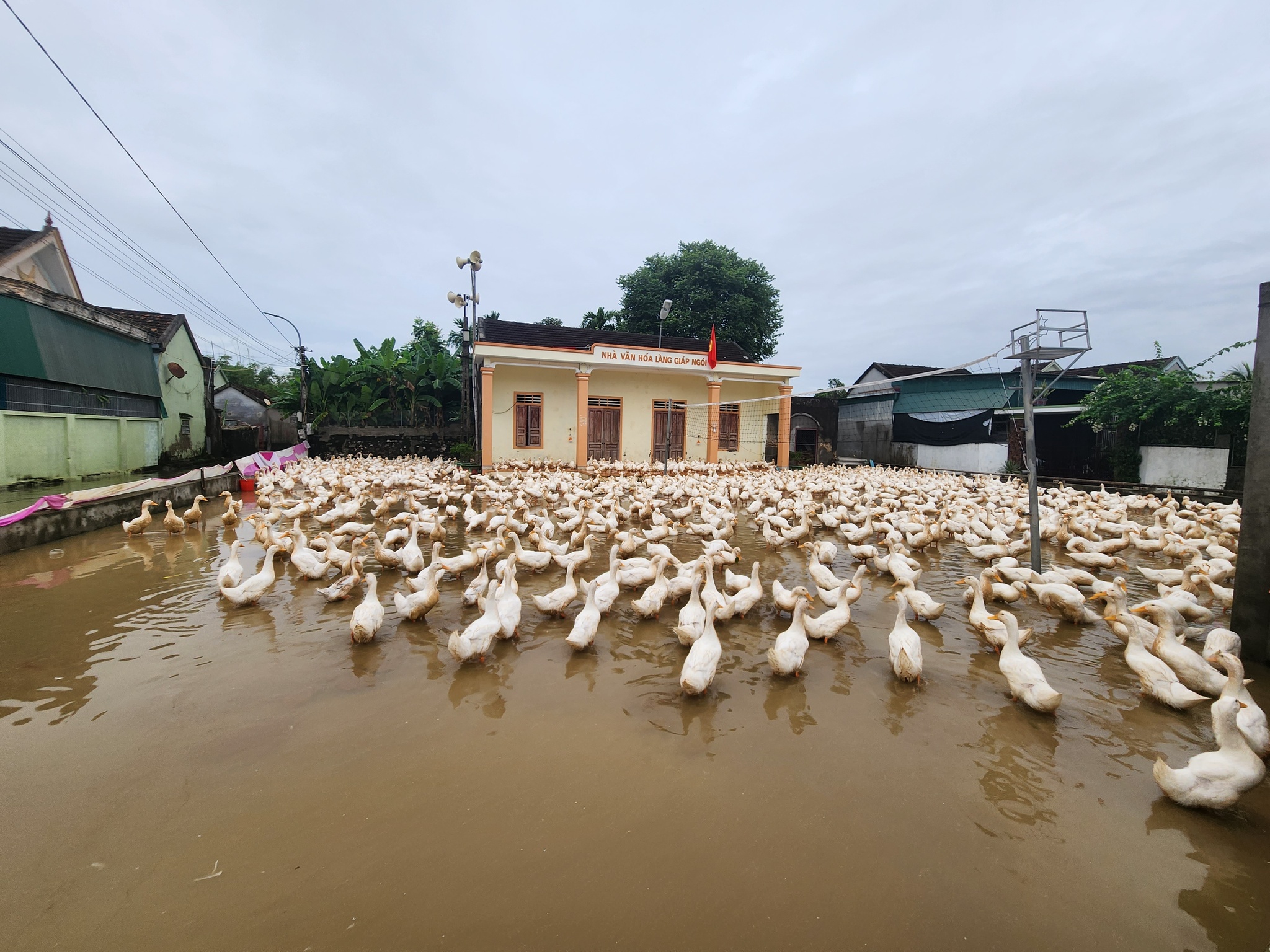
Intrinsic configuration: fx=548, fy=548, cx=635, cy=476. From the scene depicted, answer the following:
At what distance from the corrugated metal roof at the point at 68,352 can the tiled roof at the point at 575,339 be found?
35.6ft

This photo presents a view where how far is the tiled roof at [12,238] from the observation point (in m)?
14.5

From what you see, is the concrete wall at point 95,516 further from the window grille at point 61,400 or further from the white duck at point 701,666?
the white duck at point 701,666

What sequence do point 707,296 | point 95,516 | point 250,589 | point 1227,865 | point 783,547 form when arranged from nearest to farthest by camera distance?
point 1227,865 < point 250,589 < point 783,547 < point 95,516 < point 707,296

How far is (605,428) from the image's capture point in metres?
21.5

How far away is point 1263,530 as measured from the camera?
4.43 meters

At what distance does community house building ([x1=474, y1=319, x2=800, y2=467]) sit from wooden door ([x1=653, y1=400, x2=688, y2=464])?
0.04 m

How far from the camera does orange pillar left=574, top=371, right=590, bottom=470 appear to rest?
62.8 ft

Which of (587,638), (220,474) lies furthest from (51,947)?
(220,474)

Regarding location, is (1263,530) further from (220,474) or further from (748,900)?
(220,474)

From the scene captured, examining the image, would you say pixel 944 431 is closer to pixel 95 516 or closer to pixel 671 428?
pixel 671 428

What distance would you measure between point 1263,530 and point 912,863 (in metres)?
4.48

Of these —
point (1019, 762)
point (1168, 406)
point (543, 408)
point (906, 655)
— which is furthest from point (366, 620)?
point (1168, 406)

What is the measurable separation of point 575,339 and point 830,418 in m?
12.7

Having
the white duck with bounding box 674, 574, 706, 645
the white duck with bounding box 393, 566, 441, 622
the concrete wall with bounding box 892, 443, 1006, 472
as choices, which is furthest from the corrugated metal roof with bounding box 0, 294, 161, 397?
the concrete wall with bounding box 892, 443, 1006, 472
